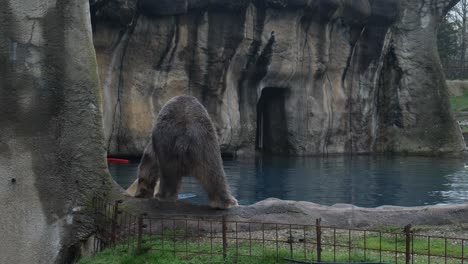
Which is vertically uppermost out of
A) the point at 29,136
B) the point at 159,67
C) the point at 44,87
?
the point at 159,67

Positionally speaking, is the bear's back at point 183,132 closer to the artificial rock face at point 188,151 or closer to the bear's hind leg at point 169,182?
the artificial rock face at point 188,151

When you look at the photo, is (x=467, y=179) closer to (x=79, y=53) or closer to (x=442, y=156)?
(x=442, y=156)

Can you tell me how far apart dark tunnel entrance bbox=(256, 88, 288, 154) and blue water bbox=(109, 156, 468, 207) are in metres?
1.95

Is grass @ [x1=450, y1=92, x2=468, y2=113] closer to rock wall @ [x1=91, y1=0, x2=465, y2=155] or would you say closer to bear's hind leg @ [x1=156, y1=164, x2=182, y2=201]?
rock wall @ [x1=91, y1=0, x2=465, y2=155]

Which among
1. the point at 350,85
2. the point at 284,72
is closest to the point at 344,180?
the point at 284,72

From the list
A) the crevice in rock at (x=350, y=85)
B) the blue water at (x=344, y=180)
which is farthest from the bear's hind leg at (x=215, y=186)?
the crevice in rock at (x=350, y=85)

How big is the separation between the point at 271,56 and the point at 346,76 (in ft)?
14.2

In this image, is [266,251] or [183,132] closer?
[266,251]

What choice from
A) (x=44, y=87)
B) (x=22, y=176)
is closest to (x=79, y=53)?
(x=44, y=87)

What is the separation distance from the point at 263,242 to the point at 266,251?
171 mm

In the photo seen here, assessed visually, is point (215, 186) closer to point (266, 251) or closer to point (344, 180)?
point (266, 251)

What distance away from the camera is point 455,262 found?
5648mm

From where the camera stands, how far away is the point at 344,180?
1714 centimetres

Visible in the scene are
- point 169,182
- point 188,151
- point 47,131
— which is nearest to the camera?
point 47,131
